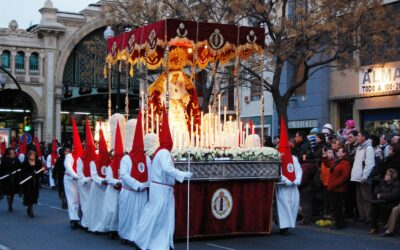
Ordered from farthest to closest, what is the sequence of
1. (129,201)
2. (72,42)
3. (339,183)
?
(72,42) → (339,183) → (129,201)

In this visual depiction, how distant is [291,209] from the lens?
1355 centimetres

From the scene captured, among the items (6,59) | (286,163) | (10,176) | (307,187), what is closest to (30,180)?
(10,176)

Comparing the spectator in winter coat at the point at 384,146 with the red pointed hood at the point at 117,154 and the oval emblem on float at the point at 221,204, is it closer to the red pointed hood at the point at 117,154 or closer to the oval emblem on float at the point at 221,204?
the oval emblem on float at the point at 221,204

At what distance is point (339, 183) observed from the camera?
14.5 meters

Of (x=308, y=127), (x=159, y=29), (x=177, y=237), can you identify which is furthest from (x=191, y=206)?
(x=308, y=127)

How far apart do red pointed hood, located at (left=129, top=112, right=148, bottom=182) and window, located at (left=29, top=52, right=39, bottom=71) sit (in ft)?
126

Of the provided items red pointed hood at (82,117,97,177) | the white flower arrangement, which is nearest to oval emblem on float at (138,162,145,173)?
the white flower arrangement

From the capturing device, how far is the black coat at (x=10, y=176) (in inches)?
725

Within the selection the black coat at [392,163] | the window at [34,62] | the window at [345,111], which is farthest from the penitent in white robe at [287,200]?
the window at [34,62]

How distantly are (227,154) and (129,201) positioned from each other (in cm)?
211

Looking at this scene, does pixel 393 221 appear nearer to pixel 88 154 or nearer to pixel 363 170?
pixel 363 170

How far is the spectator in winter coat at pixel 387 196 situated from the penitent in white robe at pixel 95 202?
536 centimetres

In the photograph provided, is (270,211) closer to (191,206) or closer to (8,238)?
(191,206)

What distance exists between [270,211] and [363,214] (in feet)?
9.15
